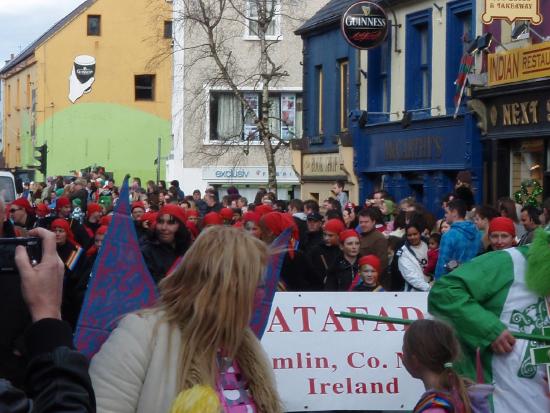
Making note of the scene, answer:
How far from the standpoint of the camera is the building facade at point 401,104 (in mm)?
23344

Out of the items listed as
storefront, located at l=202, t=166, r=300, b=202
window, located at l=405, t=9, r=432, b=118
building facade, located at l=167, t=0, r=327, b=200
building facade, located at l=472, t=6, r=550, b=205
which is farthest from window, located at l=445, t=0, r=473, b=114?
storefront, located at l=202, t=166, r=300, b=202

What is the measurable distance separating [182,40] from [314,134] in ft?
50.2

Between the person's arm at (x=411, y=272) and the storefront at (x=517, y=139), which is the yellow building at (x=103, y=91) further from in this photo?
the person's arm at (x=411, y=272)

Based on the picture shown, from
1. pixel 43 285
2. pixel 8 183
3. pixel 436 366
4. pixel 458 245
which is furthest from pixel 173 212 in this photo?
pixel 8 183

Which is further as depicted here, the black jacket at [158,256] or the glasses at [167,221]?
the glasses at [167,221]

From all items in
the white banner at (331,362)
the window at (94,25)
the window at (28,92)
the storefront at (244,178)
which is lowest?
the white banner at (331,362)

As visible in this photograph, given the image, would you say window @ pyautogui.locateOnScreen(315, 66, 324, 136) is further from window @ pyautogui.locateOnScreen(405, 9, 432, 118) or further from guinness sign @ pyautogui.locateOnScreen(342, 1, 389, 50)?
window @ pyautogui.locateOnScreen(405, 9, 432, 118)

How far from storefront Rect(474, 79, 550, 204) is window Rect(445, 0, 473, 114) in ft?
4.61

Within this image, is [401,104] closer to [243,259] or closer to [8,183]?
[8,183]

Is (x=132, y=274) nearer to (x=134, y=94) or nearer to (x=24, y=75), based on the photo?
(x=134, y=94)

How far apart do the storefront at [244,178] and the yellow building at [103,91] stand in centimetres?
1085

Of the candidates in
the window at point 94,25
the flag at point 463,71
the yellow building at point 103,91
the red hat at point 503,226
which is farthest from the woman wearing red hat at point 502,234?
the window at point 94,25

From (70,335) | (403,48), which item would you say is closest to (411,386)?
(70,335)

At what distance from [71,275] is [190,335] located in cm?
569
